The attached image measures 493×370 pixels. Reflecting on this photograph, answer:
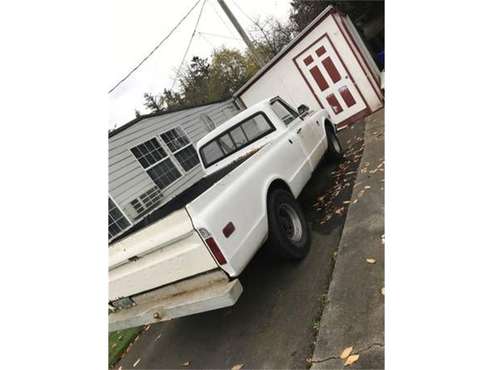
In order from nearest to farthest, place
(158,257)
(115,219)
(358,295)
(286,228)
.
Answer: (358,295) → (158,257) → (286,228) → (115,219)

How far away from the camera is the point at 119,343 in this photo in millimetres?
4988

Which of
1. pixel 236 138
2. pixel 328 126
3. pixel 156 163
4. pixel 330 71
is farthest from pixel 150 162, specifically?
pixel 330 71

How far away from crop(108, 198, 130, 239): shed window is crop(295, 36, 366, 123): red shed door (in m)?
7.13

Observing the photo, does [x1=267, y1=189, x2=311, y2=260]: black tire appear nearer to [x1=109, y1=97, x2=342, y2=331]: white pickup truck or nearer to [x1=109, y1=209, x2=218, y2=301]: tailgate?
[x1=109, y1=97, x2=342, y2=331]: white pickup truck

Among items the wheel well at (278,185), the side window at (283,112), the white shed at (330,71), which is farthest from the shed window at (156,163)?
the wheel well at (278,185)

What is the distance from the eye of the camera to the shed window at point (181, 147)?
38.9 feet

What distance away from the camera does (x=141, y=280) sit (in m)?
3.42

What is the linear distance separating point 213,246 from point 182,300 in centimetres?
67

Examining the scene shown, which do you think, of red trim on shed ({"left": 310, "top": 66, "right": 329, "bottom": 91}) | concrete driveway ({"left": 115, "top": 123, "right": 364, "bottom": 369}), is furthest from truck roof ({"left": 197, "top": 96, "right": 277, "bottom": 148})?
red trim on shed ({"left": 310, "top": 66, "right": 329, "bottom": 91})

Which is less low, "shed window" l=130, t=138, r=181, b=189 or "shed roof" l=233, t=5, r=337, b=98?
"shed roof" l=233, t=5, r=337, b=98

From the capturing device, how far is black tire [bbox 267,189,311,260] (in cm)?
370

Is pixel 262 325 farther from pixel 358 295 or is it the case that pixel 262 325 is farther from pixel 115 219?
pixel 115 219

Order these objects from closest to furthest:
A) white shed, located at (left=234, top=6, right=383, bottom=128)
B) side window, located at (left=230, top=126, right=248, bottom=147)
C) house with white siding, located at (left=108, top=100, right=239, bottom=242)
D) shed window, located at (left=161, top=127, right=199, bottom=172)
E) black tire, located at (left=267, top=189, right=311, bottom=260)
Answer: black tire, located at (left=267, top=189, right=311, bottom=260) → side window, located at (left=230, top=126, right=248, bottom=147) → house with white siding, located at (left=108, top=100, right=239, bottom=242) → white shed, located at (left=234, top=6, right=383, bottom=128) → shed window, located at (left=161, top=127, right=199, bottom=172)

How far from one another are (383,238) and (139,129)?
883cm
